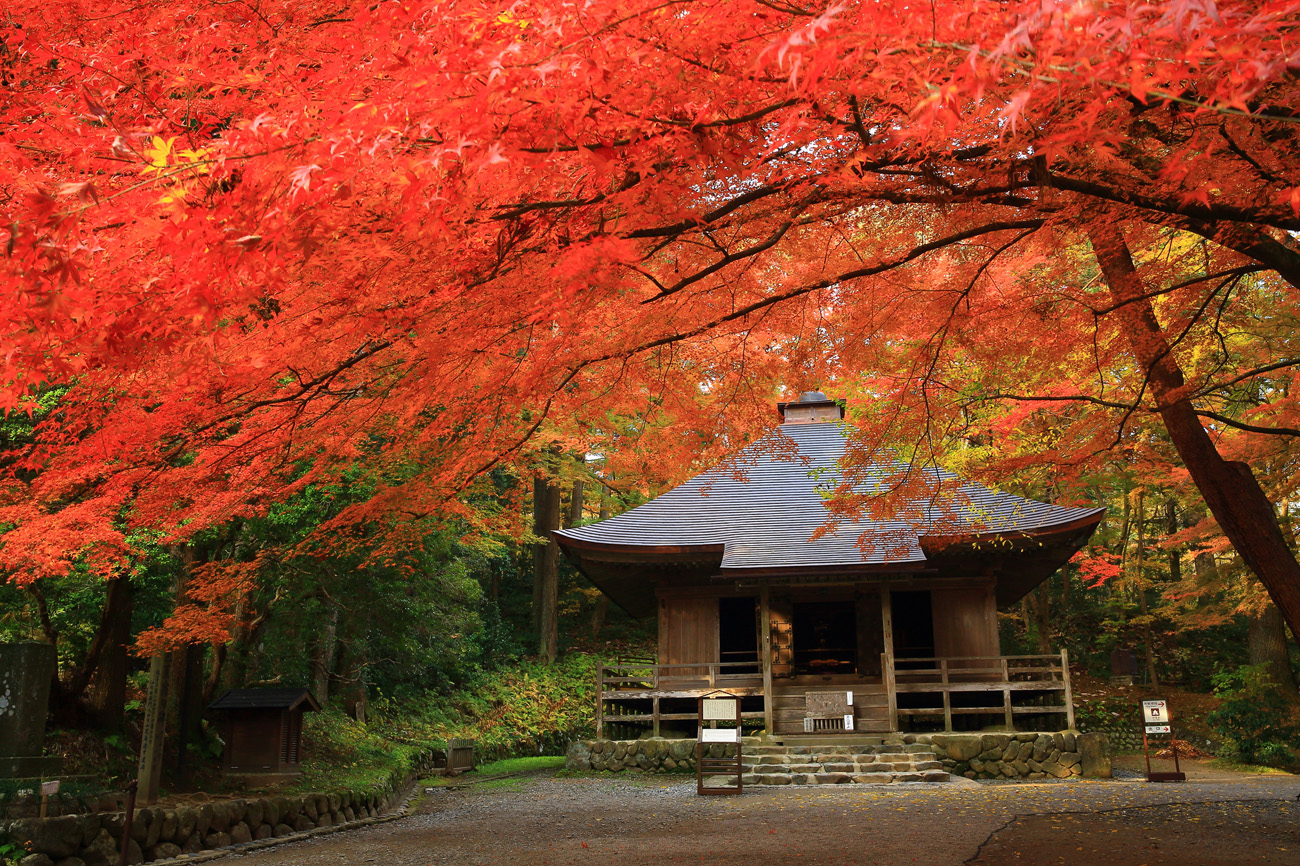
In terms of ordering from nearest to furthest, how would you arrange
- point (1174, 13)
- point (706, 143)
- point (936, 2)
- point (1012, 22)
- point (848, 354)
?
point (1174, 13)
point (1012, 22)
point (936, 2)
point (706, 143)
point (848, 354)

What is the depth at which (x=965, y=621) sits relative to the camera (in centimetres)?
1426

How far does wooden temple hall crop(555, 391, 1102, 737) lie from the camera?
12.8 m

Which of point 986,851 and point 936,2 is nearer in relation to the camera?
point 936,2

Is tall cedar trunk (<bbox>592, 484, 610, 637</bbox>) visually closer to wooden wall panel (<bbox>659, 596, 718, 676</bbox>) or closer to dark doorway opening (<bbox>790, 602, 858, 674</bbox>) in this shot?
dark doorway opening (<bbox>790, 602, 858, 674</bbox>)

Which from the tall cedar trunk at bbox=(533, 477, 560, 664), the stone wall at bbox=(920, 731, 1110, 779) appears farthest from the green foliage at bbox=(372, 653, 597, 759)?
the stone wall at bbox=(920, 731, 1110, 779)

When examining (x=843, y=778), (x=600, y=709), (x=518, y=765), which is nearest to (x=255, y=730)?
(x=600, y=709)

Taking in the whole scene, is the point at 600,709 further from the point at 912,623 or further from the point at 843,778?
the point at 912,623

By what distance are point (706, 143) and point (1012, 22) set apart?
138cm

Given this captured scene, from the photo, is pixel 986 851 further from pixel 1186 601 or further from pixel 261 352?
pixel 1186 601

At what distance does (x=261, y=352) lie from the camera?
14.8ft

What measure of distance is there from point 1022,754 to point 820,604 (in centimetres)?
496

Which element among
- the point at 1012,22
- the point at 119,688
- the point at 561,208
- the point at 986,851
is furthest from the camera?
the point at 119,688

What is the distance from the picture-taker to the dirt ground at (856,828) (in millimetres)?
6020

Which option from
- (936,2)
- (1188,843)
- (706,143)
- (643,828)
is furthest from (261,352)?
(1188,843)
